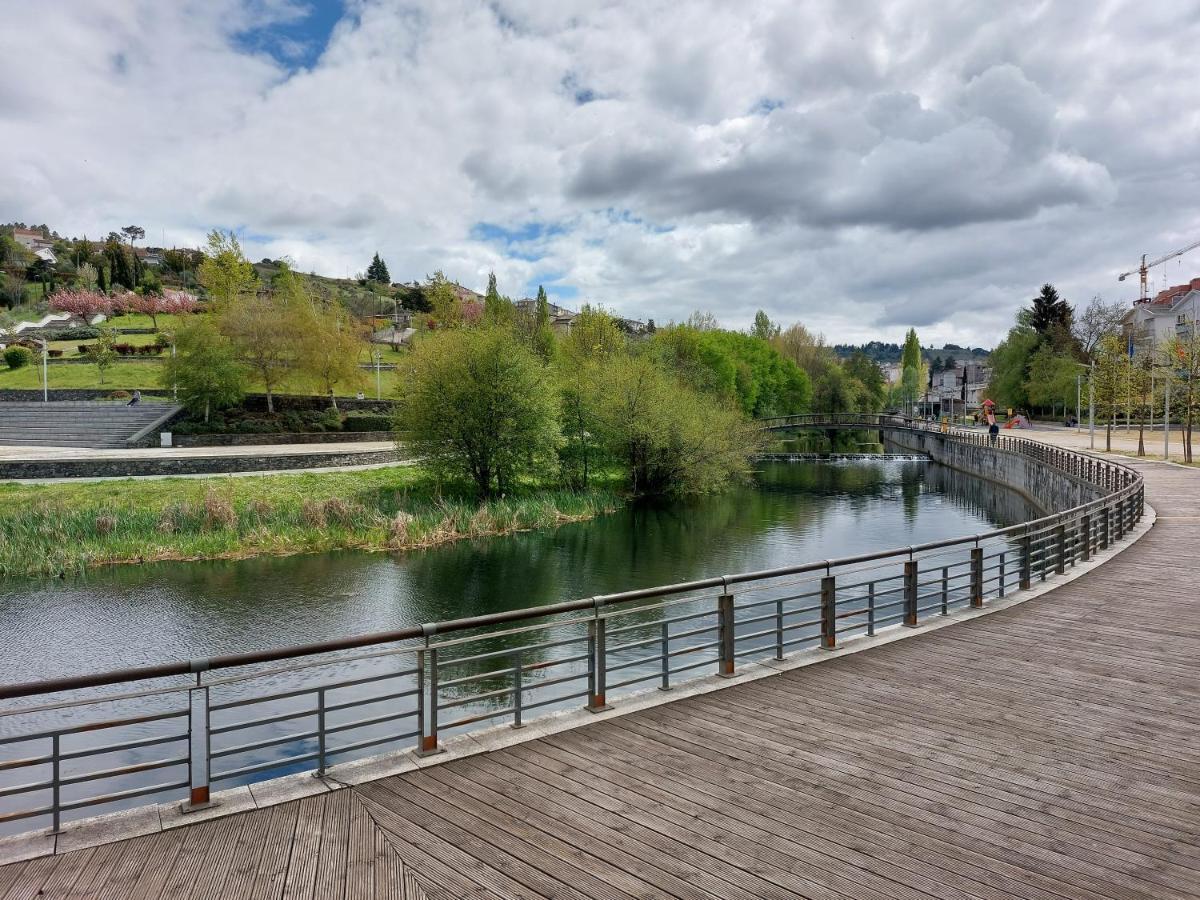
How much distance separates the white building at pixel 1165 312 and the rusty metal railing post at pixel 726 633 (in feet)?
314

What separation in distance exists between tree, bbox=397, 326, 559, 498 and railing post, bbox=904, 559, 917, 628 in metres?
25.0

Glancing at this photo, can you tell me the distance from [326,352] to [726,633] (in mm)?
46756

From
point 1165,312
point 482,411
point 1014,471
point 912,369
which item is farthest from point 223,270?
point 912,369

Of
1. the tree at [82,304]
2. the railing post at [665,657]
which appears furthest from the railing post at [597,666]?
the tree at [82,304]

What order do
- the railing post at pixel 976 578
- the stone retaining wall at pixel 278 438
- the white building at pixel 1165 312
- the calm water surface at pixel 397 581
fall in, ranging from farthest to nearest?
the white building at pixel 1165 312
the stone retaining wall at pixel 278 438
the calm water surface at pixel 397 581
the railing post at pixel 976 578

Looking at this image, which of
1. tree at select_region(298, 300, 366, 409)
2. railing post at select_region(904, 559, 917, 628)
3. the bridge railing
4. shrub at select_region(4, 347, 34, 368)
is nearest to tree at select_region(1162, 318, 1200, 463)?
the bridge railing

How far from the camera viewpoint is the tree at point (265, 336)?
156 feet

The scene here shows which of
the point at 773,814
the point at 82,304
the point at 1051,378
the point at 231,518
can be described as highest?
the point at 82,304

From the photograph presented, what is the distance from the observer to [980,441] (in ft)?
184

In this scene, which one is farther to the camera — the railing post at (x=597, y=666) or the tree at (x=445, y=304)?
the tree at (x=445, y=304)

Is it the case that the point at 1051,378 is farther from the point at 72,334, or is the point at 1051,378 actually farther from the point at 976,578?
the point at 72,334

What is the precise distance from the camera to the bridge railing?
17.1 feet

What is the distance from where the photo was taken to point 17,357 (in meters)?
62.4

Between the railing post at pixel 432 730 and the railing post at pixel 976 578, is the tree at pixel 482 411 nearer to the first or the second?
the railing post at pixel 976 578
